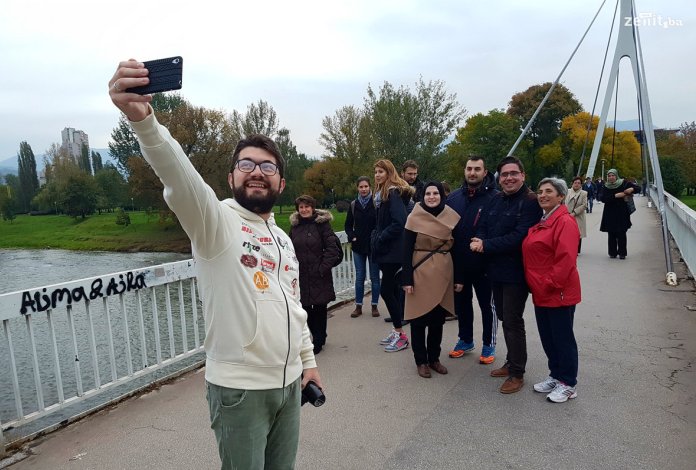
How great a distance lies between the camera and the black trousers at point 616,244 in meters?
9.85

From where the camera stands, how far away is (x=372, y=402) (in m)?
3.80

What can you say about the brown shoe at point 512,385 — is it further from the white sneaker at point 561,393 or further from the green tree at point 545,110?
the green tree at point 545,110

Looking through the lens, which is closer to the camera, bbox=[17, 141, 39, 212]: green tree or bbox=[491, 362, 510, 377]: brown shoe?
bbox=[491, 362, 510, 377]: brown shoe

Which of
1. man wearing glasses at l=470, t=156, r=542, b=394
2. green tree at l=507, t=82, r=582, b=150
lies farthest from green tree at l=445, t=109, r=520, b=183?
man wearing glasses at l=470, t=156, r=542, b=394

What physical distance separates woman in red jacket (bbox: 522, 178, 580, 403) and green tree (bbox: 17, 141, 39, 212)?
325ft

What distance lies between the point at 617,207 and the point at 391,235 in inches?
263

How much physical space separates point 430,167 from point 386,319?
19.4 m

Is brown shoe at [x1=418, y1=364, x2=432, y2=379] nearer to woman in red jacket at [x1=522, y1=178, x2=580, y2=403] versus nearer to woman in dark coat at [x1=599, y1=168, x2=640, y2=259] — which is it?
woman in red jacket at [x1=522, y1=178, x2=580, y2=403]

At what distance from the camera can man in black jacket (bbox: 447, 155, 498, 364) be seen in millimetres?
4434

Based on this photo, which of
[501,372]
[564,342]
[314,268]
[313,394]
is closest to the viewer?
[313,394]

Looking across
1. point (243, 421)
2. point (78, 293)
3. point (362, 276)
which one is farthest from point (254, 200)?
point (362, 276)

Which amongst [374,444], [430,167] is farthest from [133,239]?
[374,444]

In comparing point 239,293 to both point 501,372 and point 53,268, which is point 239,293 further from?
point 53,268

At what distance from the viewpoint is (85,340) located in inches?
308
